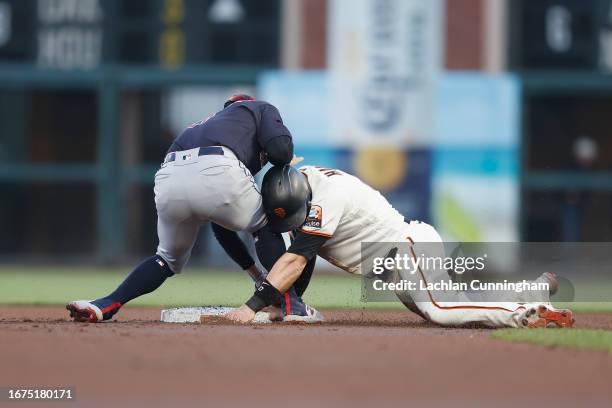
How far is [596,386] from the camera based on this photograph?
192 inches

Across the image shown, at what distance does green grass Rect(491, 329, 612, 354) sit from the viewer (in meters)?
5.96

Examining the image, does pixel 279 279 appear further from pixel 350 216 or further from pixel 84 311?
pixel 84 311

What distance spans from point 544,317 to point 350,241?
120 centimetres

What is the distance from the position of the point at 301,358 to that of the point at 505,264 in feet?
26.8

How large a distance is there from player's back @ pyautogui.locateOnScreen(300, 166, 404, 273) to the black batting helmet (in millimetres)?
105

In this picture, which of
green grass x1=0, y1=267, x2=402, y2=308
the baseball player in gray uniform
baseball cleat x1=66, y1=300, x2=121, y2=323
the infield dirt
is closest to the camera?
the infield dirt

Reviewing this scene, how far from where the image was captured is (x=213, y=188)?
263 inches

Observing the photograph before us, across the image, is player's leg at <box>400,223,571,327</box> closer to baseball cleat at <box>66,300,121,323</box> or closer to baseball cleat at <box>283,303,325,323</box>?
baseball cleat at <box>283,303,325,323</box>

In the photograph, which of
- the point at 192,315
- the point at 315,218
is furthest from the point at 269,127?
the point at 192,315

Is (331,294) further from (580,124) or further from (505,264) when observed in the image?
(580,124)

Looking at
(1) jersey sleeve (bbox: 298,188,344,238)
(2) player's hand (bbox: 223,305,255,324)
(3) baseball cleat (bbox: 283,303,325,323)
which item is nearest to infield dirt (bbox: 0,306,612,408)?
(2) player's hand (bbox: 223,305,255,324)

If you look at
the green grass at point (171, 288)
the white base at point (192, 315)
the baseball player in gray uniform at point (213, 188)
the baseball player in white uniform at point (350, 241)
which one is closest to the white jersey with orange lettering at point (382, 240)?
the baseball player in white uniform at point (350, 241)

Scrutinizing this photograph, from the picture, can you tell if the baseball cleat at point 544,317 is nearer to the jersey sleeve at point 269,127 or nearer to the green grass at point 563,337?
the green grass at point 563,337

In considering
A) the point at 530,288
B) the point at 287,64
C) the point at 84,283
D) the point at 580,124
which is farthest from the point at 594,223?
the point at 530,288
